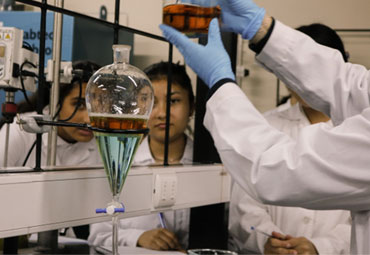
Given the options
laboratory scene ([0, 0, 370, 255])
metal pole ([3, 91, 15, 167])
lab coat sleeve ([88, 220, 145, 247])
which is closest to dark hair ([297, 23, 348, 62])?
laboratory scene ([0, 0, 370, 255])

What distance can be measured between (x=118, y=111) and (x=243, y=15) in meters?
0.57

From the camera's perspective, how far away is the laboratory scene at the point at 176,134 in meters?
0.95

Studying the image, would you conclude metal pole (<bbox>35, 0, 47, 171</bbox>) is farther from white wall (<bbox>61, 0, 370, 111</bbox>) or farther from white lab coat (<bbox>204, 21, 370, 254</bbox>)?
white wall (<bbox>61, 0, 370, 111</bbox>)

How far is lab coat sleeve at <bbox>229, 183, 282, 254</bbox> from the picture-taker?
6.23ft

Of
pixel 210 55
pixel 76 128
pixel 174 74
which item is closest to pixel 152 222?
pixel 76 128

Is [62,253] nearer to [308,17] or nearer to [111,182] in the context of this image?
[111,182]

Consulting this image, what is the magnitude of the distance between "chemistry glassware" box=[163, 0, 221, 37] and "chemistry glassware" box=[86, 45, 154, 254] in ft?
0.54

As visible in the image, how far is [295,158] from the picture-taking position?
3.21ft

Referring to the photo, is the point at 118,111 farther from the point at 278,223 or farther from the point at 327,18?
the point at 327,18

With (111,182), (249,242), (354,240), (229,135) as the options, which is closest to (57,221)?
(111,182)

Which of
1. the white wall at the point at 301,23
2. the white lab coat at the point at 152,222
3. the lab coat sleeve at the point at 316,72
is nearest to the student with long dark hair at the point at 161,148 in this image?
the white lab coat at the point at 152,222

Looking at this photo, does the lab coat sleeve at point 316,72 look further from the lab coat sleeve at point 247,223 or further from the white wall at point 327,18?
the white wall at point 327,18

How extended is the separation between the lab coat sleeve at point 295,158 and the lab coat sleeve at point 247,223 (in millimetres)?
901

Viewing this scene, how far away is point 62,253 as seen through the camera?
145 cm
